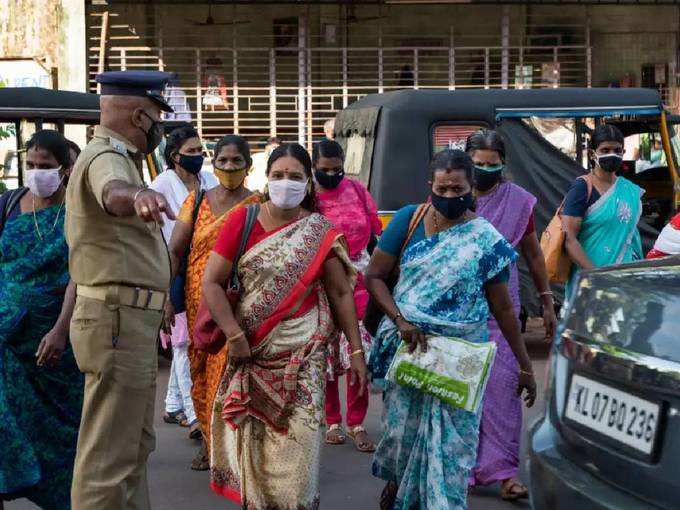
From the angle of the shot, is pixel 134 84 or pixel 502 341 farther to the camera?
pixel 502 341

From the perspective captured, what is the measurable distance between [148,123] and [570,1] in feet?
59.5

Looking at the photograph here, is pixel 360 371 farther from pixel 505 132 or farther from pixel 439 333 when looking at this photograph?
pixel 505 132

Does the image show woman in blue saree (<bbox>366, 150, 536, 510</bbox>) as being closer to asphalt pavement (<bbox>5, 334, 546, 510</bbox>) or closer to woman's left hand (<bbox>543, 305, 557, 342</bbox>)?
asphalt pavement (<bbox>5, 334, 546, 510</bbox>)

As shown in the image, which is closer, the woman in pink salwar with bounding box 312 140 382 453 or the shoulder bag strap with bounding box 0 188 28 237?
the shoulder bag strap with bounding box 0 188 28 237

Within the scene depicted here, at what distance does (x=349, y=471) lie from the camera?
676 centimetres

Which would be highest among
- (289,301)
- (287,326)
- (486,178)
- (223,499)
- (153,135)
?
(153,135)

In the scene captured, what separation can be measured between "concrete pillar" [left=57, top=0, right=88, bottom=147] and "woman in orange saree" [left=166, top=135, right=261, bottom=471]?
1333 centimetres

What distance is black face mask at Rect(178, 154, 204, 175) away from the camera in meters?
7.57

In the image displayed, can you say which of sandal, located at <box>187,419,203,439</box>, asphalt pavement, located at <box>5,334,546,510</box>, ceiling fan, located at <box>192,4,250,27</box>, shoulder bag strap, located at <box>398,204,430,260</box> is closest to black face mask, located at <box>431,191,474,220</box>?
shoulder bag strap, located at <box>398,204,430,260</box>

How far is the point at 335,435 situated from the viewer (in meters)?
7.41

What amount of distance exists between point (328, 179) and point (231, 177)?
1.02 meters

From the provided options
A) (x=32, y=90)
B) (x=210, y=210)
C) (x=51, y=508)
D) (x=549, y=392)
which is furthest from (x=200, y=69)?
(x=549, y=392)

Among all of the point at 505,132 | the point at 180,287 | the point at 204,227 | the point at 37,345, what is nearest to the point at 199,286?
the point at 180,287

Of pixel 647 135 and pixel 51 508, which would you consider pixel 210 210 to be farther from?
pixel 647 135
